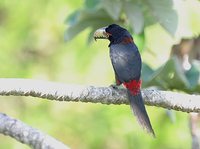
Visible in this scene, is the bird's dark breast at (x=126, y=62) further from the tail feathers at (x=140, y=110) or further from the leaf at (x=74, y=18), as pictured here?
the leaf at (x=74, y=18)

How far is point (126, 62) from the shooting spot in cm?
334

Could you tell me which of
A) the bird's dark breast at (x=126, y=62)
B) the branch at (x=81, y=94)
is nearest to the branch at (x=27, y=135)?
the branch at (x=81, y=94)

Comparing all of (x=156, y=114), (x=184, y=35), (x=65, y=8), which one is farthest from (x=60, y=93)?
(x=65, y=8)

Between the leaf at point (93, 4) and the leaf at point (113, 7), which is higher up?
the leaf at point (93, 4)

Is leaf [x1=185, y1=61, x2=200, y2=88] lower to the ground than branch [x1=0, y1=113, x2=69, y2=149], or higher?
higher

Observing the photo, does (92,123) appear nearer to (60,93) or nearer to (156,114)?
(156,114)

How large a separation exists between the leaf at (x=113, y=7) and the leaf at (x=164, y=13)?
5.6 inches

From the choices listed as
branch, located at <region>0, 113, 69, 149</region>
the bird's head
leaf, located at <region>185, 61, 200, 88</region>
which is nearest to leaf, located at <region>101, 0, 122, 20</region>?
the bird's head

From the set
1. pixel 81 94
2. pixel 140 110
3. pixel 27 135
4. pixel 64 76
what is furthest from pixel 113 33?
pixel 64 76

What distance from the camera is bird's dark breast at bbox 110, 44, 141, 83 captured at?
327 centimetres

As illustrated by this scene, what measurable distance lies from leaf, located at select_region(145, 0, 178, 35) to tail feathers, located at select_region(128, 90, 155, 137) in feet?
1.87

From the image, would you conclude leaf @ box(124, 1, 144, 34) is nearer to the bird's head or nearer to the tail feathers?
the bird's head

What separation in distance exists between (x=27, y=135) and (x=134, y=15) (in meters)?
1.35

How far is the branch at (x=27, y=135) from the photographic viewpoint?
2272mm
